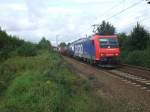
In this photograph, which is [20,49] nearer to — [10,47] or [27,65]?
[10,47]

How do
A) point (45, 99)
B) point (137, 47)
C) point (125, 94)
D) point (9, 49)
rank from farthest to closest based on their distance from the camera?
point (137, 47), point (9, 49), point (125, 94), point (45, 99)

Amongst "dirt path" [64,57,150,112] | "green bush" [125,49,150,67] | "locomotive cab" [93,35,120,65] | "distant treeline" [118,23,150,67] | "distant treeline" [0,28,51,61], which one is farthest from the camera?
"distant treeline" [118,23,150,67]

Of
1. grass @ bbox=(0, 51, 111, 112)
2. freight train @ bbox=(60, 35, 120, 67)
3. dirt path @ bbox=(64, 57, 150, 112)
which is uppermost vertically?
freight train @ bbox=(60, 35, 120, 67)

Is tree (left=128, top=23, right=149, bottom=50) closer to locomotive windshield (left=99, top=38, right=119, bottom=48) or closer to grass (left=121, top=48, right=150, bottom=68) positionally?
grass (left=121, top=48, right=150, bottom=68)

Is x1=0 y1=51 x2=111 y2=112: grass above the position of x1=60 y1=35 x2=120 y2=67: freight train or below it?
below

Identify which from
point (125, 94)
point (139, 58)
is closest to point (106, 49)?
point (139, 58)

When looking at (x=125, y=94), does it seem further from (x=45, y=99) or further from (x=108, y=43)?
(x=108, y=43)

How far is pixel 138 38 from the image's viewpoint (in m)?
41.8

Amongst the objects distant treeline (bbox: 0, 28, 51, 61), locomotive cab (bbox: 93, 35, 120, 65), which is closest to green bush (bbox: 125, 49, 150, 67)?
locomotive cab (bbox: 93, 35, 120, 65)

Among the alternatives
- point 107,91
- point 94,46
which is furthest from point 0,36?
point 107,91

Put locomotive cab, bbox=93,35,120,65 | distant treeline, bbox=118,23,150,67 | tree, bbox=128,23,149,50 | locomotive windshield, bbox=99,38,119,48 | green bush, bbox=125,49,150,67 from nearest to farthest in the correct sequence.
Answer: locomotive cab, bbox=93,35,120,65 → locomotive windshield, bbox=99,38,119,48 → green bush, bbox=125,49,150,67 → distant treeline, bbox=118,23,150,67 → tree, bbox=128,23,149,50

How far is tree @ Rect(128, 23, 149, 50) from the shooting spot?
41.3 metres

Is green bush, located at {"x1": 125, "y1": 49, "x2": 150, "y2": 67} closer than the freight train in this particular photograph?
No

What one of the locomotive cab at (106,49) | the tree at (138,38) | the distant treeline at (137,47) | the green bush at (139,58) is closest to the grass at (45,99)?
the locomotive cab at (106,49)
